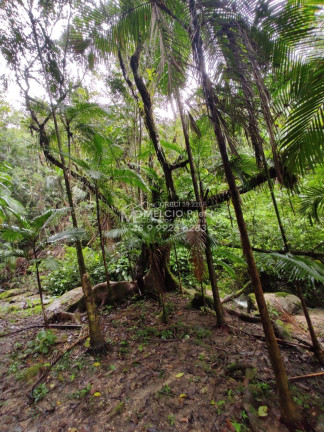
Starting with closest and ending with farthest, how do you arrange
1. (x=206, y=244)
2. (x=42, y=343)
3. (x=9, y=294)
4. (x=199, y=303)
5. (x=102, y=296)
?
(x=206, y=244) → (x=42, y=343) → (x=199, y=303) → (x=102, y=296) → (x=9, y=294)

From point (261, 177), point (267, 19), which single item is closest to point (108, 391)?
point (261, 177)

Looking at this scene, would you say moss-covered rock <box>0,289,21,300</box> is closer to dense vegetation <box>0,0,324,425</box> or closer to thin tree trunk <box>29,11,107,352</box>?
dense vegetation <box>0,0,324,425</box>

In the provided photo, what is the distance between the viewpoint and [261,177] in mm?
3867

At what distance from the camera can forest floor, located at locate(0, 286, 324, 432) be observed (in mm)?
2082

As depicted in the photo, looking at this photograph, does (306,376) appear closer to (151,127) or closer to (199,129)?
(199,129)

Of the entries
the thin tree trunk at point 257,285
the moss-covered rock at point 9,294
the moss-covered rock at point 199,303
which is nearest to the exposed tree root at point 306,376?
the thin tree trunk at point 257,285

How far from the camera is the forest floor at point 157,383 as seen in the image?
6.83 feet

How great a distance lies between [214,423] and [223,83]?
3480mm

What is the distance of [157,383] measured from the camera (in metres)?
2.57

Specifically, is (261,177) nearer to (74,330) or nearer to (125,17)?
(125,17)

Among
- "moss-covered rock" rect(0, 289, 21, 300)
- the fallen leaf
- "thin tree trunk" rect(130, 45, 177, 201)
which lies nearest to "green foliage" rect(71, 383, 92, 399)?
the fallen leaf

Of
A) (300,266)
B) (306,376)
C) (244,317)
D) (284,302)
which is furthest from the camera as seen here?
(284,302)

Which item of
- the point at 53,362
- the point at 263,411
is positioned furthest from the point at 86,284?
the point at 263,411

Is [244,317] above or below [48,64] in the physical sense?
below
